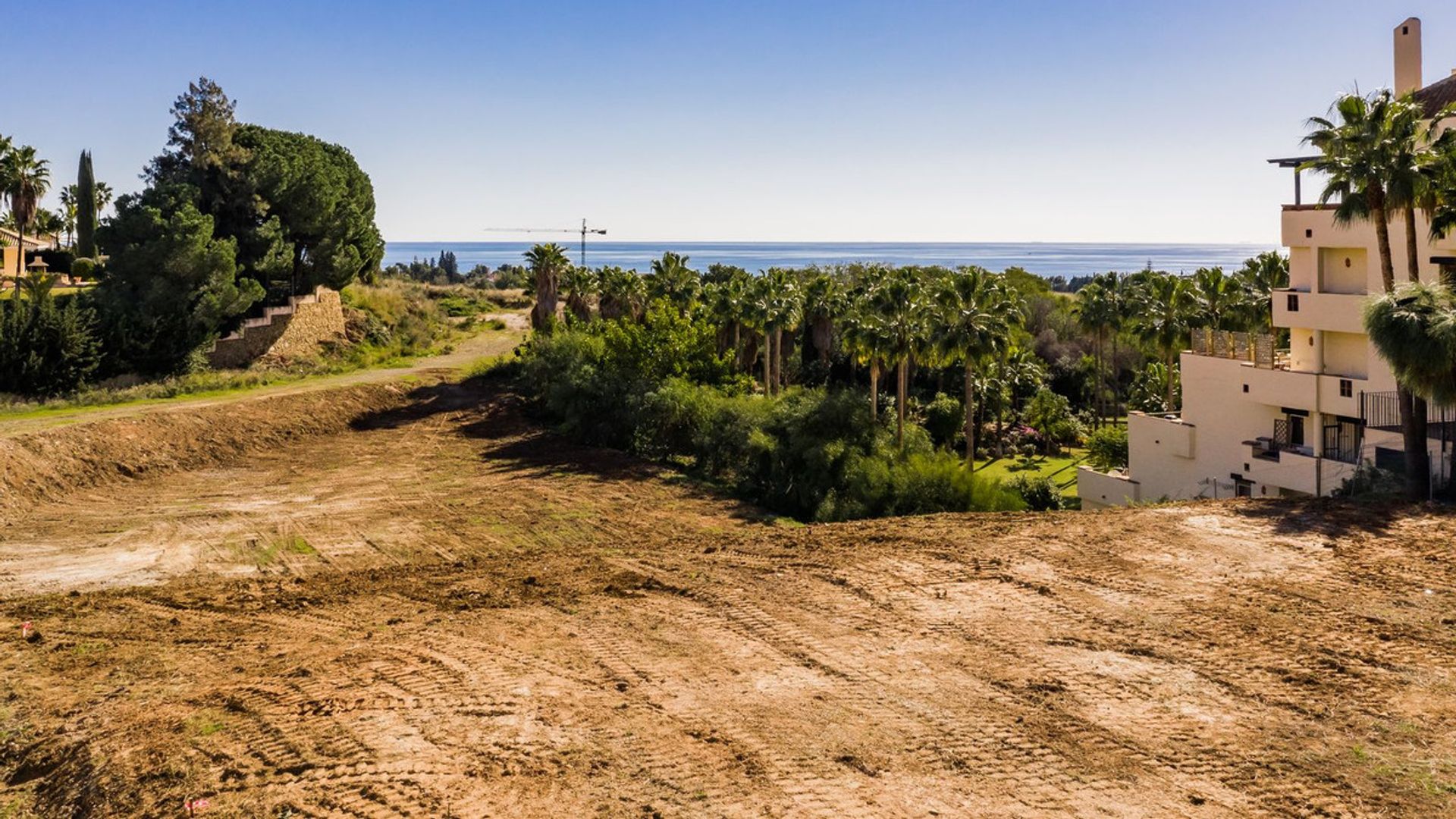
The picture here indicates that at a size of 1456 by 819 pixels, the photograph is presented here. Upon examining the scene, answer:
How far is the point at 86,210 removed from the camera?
212ft

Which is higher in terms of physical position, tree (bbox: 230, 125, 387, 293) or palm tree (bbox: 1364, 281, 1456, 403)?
tree (bbox: 230, 125, 387, 293)

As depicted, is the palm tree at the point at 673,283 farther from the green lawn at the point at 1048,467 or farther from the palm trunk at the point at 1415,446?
the palm trunk at the point at 1415,446

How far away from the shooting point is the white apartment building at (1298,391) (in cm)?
2681

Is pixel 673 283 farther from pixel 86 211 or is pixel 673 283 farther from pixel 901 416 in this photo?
pixel 86 211

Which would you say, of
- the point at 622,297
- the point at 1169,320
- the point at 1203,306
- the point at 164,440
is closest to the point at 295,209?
the point at 622,297

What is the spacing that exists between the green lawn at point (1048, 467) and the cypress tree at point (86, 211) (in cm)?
5323

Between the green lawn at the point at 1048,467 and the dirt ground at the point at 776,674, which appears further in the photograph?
the green lawn at the point at 1048,467

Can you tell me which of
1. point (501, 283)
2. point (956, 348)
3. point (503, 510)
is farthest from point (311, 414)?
point (501, 283)

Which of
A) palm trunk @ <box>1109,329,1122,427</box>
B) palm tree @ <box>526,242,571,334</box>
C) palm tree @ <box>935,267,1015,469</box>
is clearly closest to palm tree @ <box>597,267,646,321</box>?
palm tree @ <box>526,242,571,334</box>

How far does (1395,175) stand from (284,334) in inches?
1859

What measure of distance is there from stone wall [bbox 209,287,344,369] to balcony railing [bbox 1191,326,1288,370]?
4110 centimetres

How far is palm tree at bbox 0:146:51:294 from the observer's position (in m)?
60.2

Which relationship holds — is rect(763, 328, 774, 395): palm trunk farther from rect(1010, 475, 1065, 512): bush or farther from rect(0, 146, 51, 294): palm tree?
rect(0, 146, 51, 294): palm tree

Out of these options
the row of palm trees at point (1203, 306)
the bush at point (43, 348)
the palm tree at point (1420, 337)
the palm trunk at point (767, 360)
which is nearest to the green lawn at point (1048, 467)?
the row of palm trees at point (1203, 306)
